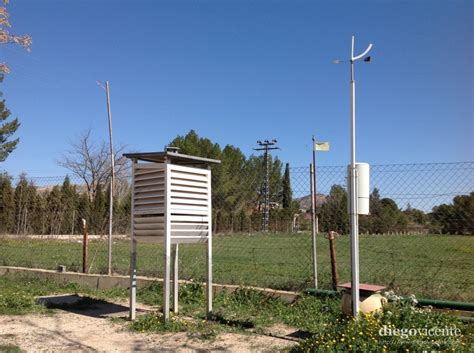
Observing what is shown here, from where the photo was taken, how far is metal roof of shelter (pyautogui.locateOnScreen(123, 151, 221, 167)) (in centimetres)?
739

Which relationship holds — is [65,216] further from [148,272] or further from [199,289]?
[199,289]

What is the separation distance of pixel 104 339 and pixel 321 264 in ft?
31.1

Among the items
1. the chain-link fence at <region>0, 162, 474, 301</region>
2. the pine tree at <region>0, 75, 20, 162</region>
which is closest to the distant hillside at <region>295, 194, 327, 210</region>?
the chain-link fence at <region>0, 162, 474, 301</region>

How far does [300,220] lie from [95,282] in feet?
16.7

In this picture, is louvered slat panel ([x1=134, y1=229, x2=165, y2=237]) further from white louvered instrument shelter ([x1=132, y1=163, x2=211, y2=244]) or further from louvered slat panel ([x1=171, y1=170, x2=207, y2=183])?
louvered slat panel ([x1=171, y1=170, x2=207, y2=183])

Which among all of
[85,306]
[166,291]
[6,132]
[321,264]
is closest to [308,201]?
[166,291]

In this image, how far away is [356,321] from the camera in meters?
5.48

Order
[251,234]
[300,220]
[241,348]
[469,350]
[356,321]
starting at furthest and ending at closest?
[251,234] < [300,220] < [241,348] < [356,321] < [469,350]

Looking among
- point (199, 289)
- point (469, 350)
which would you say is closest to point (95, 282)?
point (199, 289)

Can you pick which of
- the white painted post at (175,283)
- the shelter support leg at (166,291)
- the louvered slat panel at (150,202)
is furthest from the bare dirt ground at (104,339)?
the louvered slat panel at (150,202)

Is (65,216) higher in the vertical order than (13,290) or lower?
higher

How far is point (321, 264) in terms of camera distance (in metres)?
15.0

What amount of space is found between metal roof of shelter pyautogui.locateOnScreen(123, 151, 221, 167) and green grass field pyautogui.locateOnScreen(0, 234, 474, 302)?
256 cm

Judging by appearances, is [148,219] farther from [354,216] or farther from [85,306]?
[354,216]
